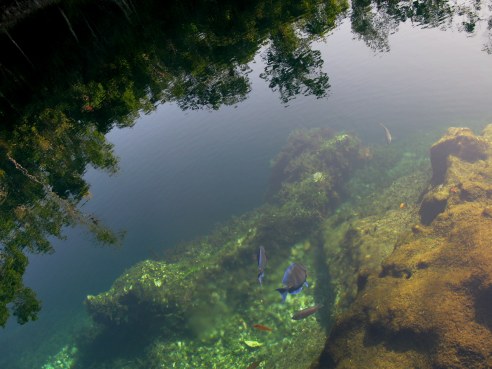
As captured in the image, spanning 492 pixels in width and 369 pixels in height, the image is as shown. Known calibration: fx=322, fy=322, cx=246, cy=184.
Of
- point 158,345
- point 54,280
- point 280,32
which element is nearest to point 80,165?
point 280,32

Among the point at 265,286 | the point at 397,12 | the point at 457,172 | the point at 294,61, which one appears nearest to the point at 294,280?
the point at 265,286

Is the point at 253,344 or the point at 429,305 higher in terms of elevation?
the point at 429,305

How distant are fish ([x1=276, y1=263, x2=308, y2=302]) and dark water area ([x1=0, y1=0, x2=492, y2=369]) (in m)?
3.43

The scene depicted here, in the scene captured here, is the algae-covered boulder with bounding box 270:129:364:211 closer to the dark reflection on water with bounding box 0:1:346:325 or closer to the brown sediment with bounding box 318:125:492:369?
the dark reflection on water with bounding box 0:1:346:325

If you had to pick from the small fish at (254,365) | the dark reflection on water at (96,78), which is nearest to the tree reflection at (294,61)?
the dark reflection on water at (96,78)

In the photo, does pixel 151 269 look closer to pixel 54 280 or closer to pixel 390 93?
pixel 54 280

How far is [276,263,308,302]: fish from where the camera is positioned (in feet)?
27.7

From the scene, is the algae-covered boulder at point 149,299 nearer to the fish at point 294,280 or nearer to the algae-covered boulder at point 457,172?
the fish at point 294,280

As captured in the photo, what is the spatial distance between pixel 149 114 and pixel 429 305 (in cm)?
1140

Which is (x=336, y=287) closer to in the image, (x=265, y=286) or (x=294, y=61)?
(x=265, y=286)

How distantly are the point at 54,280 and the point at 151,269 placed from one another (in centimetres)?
1539

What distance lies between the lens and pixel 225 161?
27203 millimetres

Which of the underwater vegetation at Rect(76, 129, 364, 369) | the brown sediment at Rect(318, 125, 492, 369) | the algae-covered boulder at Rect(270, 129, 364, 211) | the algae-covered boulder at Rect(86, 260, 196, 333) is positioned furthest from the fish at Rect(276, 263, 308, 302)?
the algae-covered boulder at Rect(270, 129, 364, 211)

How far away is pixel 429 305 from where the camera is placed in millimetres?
7422
